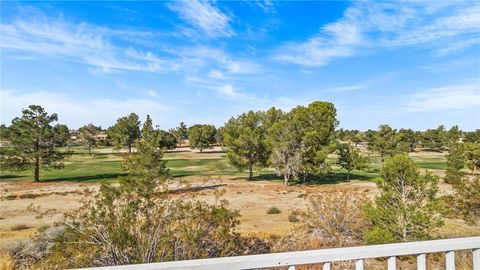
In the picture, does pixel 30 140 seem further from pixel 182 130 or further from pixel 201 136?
pixel 182 130

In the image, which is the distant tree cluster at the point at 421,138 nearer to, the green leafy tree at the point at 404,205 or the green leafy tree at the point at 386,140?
the green leafy tree at the point at 386,140

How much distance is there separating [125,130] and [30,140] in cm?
3080

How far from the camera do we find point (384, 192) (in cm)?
1327

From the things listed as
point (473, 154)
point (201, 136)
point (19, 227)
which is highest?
point (201, 136)

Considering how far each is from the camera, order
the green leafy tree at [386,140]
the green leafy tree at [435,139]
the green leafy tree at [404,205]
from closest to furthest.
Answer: the green leafy tree at [404,205], the green leafy tree at [386,140], the green leafy tree at [435,139]

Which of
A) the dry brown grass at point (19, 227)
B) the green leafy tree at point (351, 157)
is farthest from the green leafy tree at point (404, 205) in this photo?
the green leafy tree at point (351, 157)

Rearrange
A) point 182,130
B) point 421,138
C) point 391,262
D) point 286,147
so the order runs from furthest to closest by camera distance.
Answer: point 182,130 < point 421,138 < point 286,147 < point 391,262

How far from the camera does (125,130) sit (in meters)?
71.1

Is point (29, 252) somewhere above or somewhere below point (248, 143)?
below

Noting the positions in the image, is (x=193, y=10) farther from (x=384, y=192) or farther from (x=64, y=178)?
(x=64, y=178)

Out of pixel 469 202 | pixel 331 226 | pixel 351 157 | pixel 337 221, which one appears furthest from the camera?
pixel 351 157

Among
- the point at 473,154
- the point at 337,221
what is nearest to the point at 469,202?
the point at 337,221

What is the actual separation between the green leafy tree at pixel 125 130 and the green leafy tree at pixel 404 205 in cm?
6380

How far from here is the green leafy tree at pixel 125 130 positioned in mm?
70812
